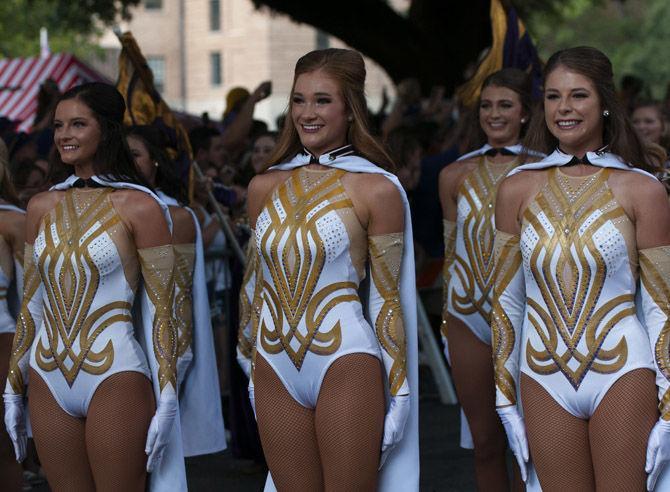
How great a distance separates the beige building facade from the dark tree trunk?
115 feet

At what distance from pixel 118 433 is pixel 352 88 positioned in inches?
61.8

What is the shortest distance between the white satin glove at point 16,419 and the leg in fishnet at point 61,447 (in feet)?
0.78

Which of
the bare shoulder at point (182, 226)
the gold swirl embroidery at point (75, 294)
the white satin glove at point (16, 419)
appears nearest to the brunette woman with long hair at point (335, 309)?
the gold swirl embroidery at point (75, 294)

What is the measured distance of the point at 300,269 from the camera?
16.6 ft

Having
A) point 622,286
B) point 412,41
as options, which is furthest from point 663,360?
point 412,41

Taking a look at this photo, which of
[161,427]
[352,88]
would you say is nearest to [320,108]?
[352,88]

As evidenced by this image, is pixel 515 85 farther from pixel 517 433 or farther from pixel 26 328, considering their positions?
pixel 26 328

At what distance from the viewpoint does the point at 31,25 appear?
3853cm

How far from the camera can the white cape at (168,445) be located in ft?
17.5

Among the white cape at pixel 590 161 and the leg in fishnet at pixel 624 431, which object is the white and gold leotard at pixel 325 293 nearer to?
the white cape at pixel 590 161

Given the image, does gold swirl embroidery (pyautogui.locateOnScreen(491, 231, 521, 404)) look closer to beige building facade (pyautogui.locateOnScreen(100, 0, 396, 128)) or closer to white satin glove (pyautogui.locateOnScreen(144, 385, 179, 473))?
white satin glove (pyautogui.locateOnScreen(144, 385, 179, 473))

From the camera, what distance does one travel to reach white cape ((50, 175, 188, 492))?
534 centimetres

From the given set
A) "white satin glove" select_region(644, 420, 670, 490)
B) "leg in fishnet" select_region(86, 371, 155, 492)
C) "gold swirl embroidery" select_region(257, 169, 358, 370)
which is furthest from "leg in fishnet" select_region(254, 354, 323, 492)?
"white satin glove" select_region(644, 420, 670, 490)

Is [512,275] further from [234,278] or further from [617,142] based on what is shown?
[234,278]
